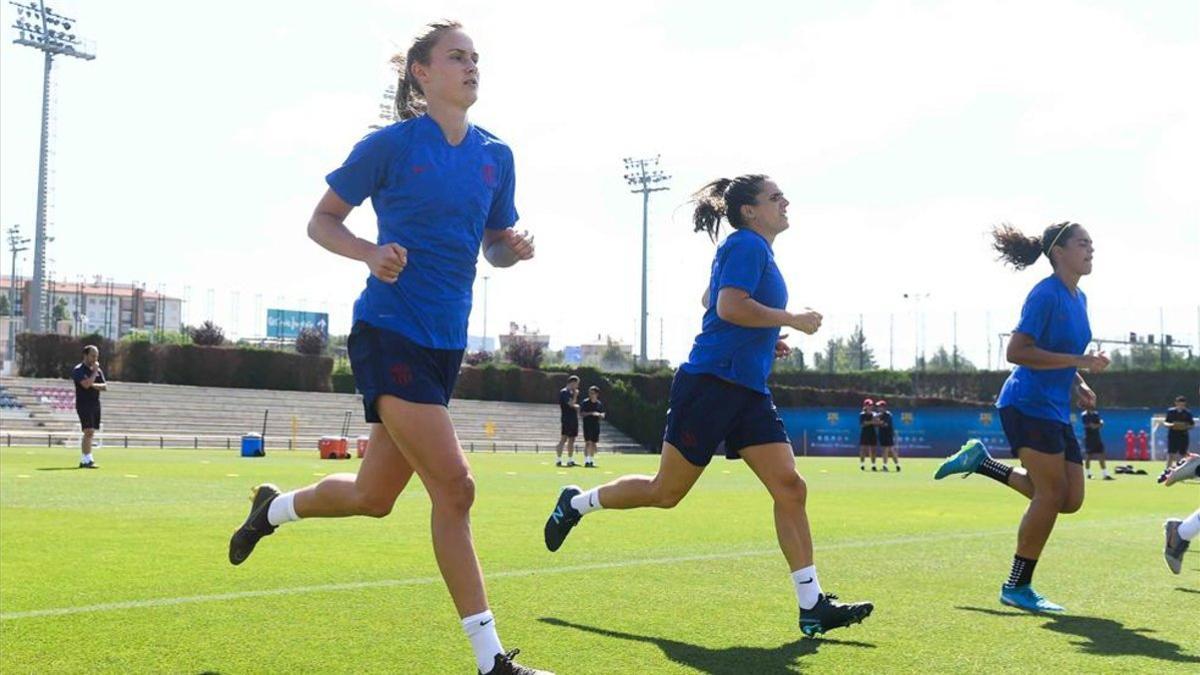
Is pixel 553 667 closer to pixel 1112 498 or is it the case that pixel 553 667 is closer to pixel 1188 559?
pixel 1188 559

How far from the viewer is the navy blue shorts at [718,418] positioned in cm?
585

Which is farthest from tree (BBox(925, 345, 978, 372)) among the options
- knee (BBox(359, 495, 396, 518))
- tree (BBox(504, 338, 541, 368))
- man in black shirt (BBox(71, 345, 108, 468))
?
knee (BBox(359, 495, 396, 518))

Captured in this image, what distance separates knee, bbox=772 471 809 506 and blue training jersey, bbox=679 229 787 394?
0.46 m

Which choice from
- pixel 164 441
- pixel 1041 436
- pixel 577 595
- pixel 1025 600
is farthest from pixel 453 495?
pixel 164 441

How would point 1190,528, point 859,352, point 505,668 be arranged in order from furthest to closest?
point 859,352, point 1190,528, point 505,668

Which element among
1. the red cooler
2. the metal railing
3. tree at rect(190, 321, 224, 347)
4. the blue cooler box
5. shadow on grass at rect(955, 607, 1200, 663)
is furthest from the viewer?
tree at rect(190, 321, 224, 347)

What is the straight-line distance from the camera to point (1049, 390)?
6.94 metres

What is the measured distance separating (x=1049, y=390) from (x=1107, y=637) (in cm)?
178

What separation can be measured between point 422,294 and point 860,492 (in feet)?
48.1

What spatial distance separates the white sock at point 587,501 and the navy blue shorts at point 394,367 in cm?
265

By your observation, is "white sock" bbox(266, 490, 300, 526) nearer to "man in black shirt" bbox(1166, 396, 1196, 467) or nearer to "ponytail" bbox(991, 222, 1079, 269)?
"ponytail" bbox(991, 222, 1079, 269)

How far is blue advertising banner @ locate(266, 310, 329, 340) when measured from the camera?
76.8m

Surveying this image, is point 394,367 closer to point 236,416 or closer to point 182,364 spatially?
point 236,416

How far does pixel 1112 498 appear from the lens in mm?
17672
